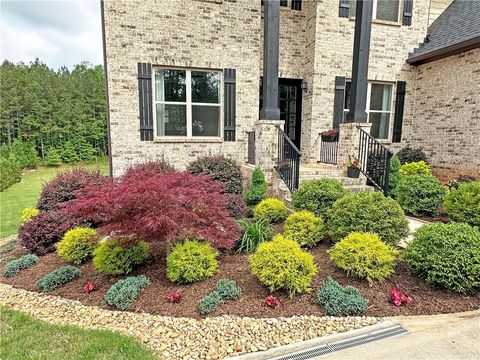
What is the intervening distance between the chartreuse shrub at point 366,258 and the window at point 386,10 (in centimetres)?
842

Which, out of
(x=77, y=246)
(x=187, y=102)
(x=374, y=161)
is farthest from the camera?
(x=187, y=102)

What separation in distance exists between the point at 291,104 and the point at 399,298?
24.3 ft

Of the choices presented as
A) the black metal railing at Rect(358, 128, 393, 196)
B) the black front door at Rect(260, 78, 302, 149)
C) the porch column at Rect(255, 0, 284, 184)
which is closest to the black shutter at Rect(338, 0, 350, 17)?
the black front door at Rect(260, 78, 302, 149)

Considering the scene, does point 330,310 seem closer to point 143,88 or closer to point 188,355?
point 188,355

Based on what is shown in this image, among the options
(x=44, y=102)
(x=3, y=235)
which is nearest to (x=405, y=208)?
(x=3, y=235)

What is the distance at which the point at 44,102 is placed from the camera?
18938mm

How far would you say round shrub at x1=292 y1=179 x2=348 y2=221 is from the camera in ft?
15.3

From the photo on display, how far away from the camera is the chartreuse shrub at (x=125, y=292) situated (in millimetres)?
3011

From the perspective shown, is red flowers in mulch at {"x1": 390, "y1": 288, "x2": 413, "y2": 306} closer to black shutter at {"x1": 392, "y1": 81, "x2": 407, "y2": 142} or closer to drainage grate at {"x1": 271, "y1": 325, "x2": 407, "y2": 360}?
drainage grate at {"x1": 271, "y1": 325, "x2": 407, "y2": 360}

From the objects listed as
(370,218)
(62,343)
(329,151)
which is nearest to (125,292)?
(62,343)

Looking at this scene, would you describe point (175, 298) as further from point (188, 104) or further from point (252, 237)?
point (188, 104)

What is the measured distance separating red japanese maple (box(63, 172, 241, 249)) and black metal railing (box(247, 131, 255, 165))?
400 cm

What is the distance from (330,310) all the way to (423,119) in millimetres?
8827

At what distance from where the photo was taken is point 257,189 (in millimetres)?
6191
